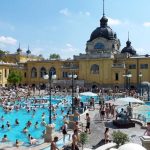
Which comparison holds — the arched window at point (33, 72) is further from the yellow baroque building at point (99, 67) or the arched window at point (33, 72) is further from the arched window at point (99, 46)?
the arched window at point (99, 46)

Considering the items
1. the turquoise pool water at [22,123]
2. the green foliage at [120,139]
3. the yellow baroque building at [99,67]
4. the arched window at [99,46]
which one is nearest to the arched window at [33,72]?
the yellow baroque building at [99,67]

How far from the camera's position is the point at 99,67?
6062 centimetres

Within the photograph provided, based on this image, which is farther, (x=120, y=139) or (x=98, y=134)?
(x=98, y=134)

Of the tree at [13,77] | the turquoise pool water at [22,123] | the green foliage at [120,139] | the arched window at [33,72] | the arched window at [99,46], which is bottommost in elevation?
the turquoise pool water at [22,123]

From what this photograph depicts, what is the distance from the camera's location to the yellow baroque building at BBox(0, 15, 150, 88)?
59122mm

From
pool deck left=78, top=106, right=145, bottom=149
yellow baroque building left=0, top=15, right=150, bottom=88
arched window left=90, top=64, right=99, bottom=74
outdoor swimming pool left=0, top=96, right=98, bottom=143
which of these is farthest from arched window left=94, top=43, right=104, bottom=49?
pool deck left=78, top=106, right=145, bottom=149

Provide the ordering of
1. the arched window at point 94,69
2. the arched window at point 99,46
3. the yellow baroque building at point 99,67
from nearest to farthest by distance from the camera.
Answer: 1. the yellow baroque building at point 99,67
2. the arched window at point 94,69
3. the arched window at point 99,46

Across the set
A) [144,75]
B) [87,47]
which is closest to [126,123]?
[144,75]

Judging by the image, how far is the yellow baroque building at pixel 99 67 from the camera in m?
59.1

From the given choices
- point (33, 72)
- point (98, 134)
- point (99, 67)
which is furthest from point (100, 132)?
point (33, 72)

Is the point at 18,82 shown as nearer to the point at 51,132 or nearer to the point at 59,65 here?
the point at 59,65

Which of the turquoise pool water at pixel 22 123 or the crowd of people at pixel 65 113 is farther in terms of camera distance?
the turquoise pool water at pixel 22 123

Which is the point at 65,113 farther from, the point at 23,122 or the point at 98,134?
the point at 98,134

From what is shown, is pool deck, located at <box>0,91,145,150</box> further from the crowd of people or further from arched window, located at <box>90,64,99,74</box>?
arched window, located at <box>90,64,99,74</box>
